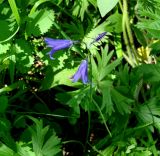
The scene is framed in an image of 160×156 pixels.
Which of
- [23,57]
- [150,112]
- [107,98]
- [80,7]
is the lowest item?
[150,112]

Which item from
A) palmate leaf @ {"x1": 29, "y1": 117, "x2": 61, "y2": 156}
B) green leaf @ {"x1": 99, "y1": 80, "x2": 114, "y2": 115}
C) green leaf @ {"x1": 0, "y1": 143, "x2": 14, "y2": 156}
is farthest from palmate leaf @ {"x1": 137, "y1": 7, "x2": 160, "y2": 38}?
green leaf @ {"x1": 0, "y1": 143, "x2": 14, "y2": 156}

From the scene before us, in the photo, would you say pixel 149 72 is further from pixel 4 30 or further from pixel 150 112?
pixel 4 30

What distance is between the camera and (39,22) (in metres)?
1.57

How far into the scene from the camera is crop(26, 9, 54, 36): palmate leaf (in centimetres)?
156

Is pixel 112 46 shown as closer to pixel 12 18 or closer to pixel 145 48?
pixel 145 48

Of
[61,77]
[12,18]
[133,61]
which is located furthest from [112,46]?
[12,18]

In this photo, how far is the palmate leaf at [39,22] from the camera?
1557 mm

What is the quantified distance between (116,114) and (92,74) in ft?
0.61

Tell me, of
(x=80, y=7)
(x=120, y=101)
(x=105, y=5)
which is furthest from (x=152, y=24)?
(x=80, y=7)

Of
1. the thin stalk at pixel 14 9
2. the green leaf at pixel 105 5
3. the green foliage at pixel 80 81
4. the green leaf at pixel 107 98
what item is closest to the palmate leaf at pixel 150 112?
the green foliage at pixel 80 81

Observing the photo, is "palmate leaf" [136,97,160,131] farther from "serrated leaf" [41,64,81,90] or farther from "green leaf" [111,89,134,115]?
"serrated leaf" [41,64,81,90]

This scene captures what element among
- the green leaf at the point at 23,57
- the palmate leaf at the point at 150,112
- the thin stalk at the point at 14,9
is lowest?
the palmate leaf at the point at 150,112

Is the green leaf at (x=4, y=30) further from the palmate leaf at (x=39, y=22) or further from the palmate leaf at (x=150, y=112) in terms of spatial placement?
the palmate leaf at (x=150, y=112)

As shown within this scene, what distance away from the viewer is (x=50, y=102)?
186cm
